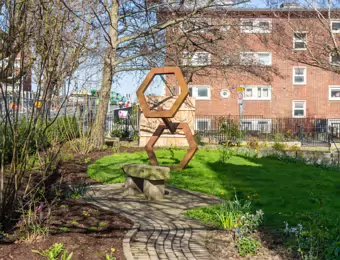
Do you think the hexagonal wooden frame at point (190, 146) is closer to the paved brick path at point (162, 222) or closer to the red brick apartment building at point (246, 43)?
the paved brick path at point (162, 222)

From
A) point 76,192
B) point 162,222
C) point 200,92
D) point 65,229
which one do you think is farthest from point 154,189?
point 200,92

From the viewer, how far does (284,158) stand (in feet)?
52.4

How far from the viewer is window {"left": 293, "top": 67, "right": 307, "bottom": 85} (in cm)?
3469

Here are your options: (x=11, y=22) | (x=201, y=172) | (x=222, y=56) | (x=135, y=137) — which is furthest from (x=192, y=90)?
(x=11, y=22)

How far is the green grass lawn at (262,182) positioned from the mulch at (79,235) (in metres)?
2.22

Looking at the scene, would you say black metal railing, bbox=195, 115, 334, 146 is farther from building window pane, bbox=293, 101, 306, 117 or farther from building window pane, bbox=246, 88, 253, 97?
building window pane, bbox=246, 88, 253, 97

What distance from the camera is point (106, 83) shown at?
54.1 feet

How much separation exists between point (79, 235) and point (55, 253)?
0.72m

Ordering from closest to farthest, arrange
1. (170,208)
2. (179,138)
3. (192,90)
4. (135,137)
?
1. (170,208)
2. (179,138)
3. (135,137)
4. (192,90)

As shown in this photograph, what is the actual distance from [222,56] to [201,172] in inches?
275

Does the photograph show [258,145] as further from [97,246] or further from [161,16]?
[97,246]

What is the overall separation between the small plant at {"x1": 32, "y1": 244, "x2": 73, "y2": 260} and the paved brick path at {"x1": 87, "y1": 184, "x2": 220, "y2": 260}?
644 millimetres

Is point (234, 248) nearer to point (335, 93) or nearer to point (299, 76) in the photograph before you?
point (299, 76)

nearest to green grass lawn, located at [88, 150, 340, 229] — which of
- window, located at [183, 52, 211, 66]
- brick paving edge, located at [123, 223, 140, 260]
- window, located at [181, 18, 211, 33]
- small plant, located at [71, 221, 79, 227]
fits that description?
brick paving edge, located at [123, 223, 140, 260]
